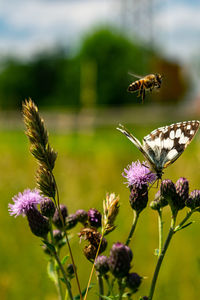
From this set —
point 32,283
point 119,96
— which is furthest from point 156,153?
point 119,96

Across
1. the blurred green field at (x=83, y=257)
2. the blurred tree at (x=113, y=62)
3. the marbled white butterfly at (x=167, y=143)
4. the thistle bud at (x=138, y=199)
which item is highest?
the blurred tree at (x=113, y=62)

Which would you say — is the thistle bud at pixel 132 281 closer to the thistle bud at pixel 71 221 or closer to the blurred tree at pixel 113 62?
the thistle bud at pixel 71 221

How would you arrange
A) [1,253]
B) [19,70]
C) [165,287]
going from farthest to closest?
1. [19,70]
2. [1,253]
3. [165,287]

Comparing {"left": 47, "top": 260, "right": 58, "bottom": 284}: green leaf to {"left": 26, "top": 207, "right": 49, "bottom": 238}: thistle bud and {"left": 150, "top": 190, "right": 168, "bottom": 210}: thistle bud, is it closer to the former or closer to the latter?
{"left": 26, "top": 207, "right": 49, "bottom": 238}: thistle bud

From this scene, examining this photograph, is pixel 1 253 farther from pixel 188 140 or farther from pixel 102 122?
pixel 102 122

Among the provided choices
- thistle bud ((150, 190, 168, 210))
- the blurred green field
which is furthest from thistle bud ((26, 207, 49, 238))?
the blurred green field

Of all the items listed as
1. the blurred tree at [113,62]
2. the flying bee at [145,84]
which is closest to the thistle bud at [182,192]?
the flying bee at [145,84]
